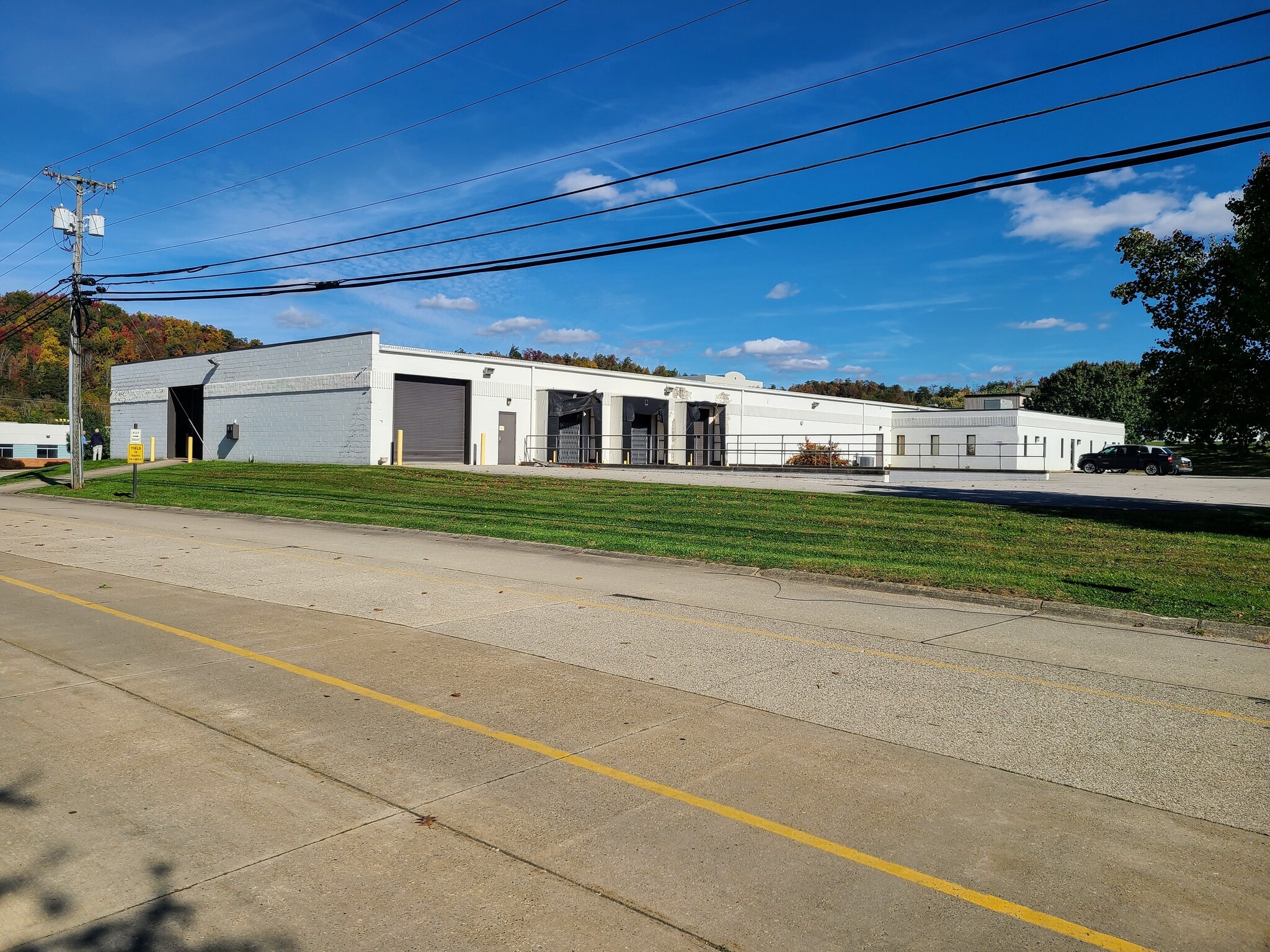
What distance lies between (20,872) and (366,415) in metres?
36.1

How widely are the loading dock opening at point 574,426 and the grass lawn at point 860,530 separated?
14617mm

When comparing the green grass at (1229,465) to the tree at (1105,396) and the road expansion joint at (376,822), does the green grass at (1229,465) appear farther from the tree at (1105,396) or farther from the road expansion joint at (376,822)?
the road expansion joint at (376,822)

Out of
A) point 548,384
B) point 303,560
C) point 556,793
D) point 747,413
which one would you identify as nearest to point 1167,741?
point 556,793

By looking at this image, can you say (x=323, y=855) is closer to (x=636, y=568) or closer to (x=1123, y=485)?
(x=636, y=568)

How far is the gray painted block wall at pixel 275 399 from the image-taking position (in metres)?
39.2

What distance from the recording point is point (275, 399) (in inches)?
1706

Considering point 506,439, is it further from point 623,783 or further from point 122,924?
point 122,924

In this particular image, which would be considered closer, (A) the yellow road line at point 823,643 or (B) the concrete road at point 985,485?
(A) the yellow road line at point 823,643

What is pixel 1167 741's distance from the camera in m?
5.92

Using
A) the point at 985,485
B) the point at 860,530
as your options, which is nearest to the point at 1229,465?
the point at 985,485

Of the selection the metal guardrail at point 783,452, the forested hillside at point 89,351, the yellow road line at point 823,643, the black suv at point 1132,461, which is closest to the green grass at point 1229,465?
the black suv at point 1132,461

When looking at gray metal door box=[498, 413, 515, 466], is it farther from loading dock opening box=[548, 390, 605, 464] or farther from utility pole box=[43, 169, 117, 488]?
utility pole box=[43, 169, 117, 488]

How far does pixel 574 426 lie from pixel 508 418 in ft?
13.7

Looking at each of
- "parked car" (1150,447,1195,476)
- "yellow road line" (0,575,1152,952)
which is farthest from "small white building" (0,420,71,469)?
"yellow road line" (0,575,1152,952)
